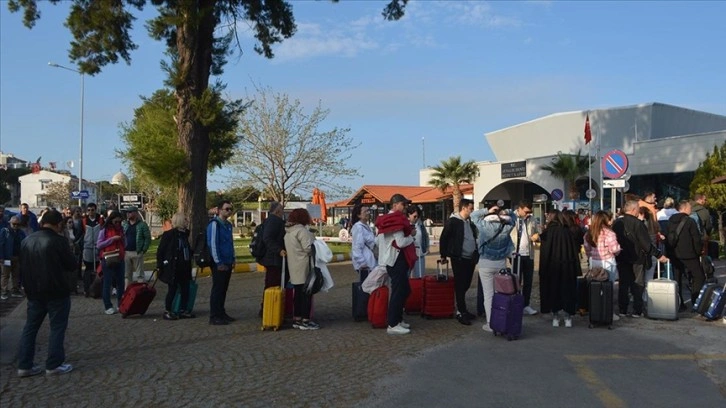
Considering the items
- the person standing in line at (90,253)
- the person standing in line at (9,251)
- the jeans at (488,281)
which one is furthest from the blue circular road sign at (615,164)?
the person standing in line at (9,251)

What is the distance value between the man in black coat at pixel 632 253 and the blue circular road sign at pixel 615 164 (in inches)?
164

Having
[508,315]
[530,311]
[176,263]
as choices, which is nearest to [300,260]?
[176,263]

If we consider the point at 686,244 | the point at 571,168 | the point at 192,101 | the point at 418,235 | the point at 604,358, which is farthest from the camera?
the point at 571,168

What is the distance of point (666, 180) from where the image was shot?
1256 inches

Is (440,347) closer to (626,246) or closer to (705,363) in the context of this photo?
(705,363)

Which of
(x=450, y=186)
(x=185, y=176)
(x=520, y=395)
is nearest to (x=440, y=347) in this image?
(x=520, y=395)

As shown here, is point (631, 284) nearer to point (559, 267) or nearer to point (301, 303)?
point (559, 267)

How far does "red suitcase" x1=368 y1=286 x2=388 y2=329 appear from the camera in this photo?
8516 mm

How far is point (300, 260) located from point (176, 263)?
2.11 m

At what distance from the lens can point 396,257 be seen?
8.09 metres

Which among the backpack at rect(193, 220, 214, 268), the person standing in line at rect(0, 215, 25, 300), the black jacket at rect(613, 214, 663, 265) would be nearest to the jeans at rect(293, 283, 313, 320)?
the backpack at rect(193, 220, 214, 268)

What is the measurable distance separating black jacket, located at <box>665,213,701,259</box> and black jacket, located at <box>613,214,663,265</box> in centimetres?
60

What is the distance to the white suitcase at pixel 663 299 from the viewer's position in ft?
29.6

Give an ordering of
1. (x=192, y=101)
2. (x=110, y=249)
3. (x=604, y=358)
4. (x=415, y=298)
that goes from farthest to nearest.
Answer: (x=192, y=101)
(x=110, y=249)
(x=415, y=298)
(x=604, y=358)
